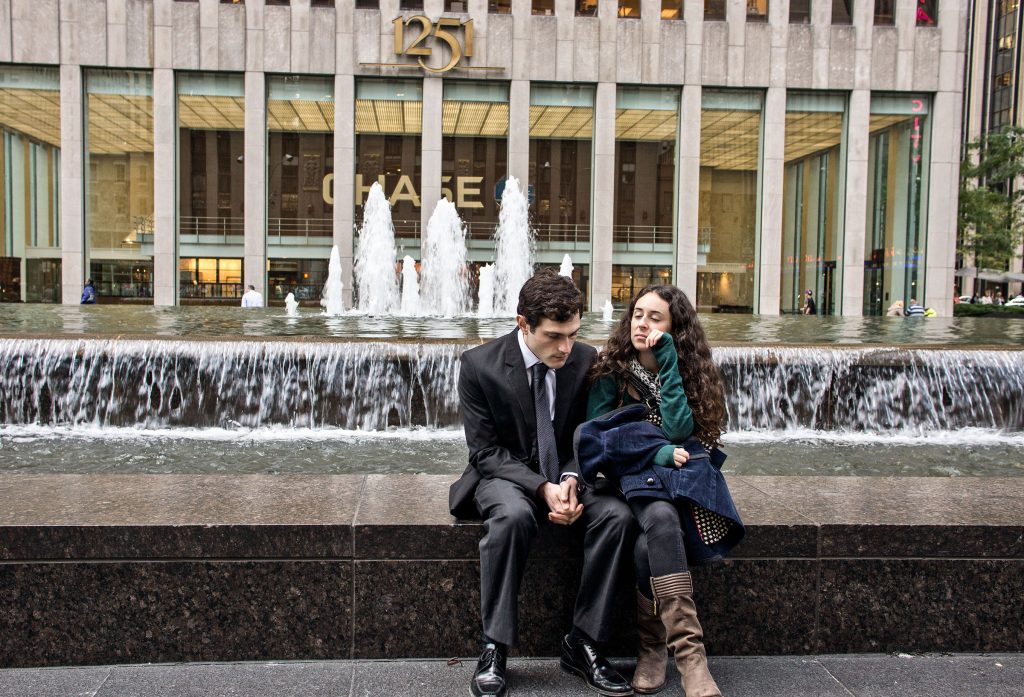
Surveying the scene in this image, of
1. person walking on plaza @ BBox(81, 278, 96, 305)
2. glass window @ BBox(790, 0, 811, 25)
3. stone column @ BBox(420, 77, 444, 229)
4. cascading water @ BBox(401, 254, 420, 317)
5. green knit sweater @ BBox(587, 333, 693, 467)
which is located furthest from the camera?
glass window @ BBox(790, 0, 811, 25)

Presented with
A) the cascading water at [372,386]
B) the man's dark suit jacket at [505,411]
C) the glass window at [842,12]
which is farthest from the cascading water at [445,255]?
the man's dark suit jacket at [505,411]

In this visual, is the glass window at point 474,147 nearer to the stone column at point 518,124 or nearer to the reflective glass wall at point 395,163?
the stone column at point 518,124

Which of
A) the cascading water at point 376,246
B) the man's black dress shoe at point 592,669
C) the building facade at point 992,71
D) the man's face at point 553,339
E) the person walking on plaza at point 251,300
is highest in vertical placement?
the building facade at point 992,71

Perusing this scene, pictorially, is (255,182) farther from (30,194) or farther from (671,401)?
(671,401)

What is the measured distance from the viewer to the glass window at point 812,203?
29.8 m

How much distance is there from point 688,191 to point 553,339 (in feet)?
90.2

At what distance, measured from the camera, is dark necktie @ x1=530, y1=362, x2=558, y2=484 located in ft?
11.4

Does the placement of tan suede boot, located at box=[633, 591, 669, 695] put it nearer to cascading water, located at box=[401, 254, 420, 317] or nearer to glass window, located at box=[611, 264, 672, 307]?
cascading water, located at box=[401, 254, 420, 317]

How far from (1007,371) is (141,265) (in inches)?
1058

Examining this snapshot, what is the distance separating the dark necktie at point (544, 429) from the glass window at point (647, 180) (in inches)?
1059

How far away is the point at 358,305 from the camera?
1098 inches

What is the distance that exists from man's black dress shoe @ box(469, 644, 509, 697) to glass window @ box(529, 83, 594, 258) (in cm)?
2702

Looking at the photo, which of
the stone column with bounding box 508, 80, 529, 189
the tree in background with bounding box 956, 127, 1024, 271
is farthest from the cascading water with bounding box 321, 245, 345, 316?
the tree in background with bounding box 956, 127, 1024, 271

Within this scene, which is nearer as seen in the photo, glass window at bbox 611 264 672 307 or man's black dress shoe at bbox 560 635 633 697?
man's black dress shoe at bbox 560 635 633 697
